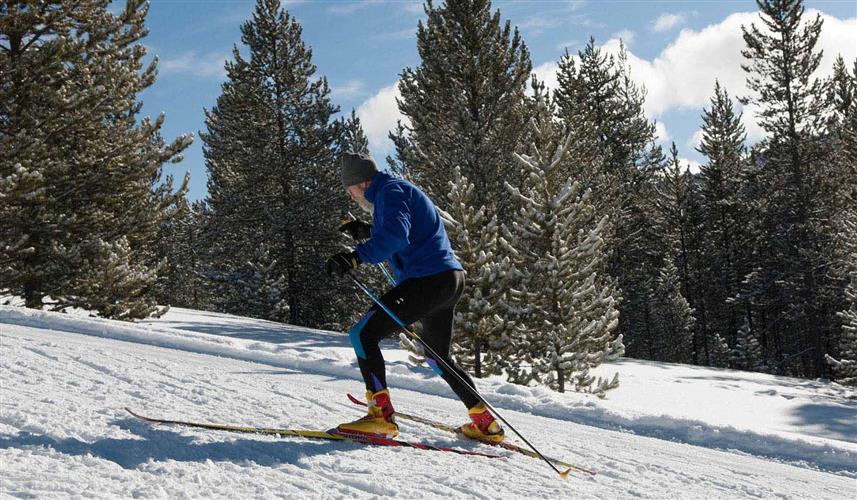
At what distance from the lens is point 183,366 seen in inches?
255

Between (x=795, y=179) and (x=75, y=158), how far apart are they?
30.8 m

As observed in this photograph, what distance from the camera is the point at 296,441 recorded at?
4031 mm

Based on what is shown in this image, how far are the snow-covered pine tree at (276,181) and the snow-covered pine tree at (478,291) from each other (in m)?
14.2

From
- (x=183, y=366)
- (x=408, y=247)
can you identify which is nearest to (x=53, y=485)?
(x=408, y=247)

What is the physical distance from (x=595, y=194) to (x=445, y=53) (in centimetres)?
813

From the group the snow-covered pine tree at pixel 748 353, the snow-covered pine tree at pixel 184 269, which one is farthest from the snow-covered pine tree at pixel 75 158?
the snow-covered pine tree at pixel 748 353

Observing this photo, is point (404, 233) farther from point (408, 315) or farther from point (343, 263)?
point (408, 315)

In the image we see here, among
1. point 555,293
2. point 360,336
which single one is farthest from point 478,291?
point 360,336

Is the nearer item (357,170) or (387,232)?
(387,232)

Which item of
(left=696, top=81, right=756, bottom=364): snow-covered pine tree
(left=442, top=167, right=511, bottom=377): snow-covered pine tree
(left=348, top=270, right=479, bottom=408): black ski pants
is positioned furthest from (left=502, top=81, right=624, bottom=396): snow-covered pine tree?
(left=696, top=81, right=756, bottom=364): snow-covered pine tree

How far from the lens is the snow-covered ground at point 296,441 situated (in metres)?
3.23

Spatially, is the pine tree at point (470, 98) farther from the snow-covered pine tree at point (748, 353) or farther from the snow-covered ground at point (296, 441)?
the snow-covered pine tree at point (748, 353)

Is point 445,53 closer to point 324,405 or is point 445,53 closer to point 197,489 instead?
point 324,405

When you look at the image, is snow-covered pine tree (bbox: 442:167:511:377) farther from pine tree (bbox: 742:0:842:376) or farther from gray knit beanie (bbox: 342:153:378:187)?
pine tree (bbox: 742:0:842:376)
